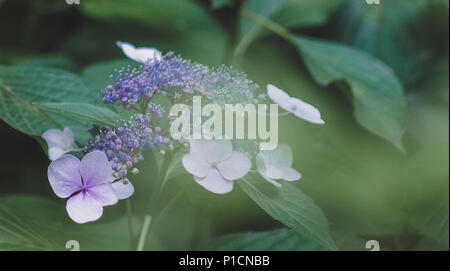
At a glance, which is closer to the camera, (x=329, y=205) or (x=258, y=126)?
(x=258, y=126)

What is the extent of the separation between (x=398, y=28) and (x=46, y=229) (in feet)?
2.73

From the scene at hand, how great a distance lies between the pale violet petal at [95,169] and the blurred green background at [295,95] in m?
0.13

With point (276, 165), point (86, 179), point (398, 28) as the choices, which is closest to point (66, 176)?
point (86, 179)

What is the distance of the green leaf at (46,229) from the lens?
1.99 feet

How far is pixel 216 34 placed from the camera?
1131 mm

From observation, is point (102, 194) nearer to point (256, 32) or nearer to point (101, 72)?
point (101, 72)

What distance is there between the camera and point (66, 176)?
1.67ft

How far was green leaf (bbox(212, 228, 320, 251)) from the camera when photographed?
70 cm

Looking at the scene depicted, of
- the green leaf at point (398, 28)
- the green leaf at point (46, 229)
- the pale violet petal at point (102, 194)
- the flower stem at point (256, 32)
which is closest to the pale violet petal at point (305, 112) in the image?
the pale violet petal at point (102, 194)

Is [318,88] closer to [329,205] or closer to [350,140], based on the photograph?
[350,140]

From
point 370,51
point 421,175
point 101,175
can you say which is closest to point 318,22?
point 370,51
